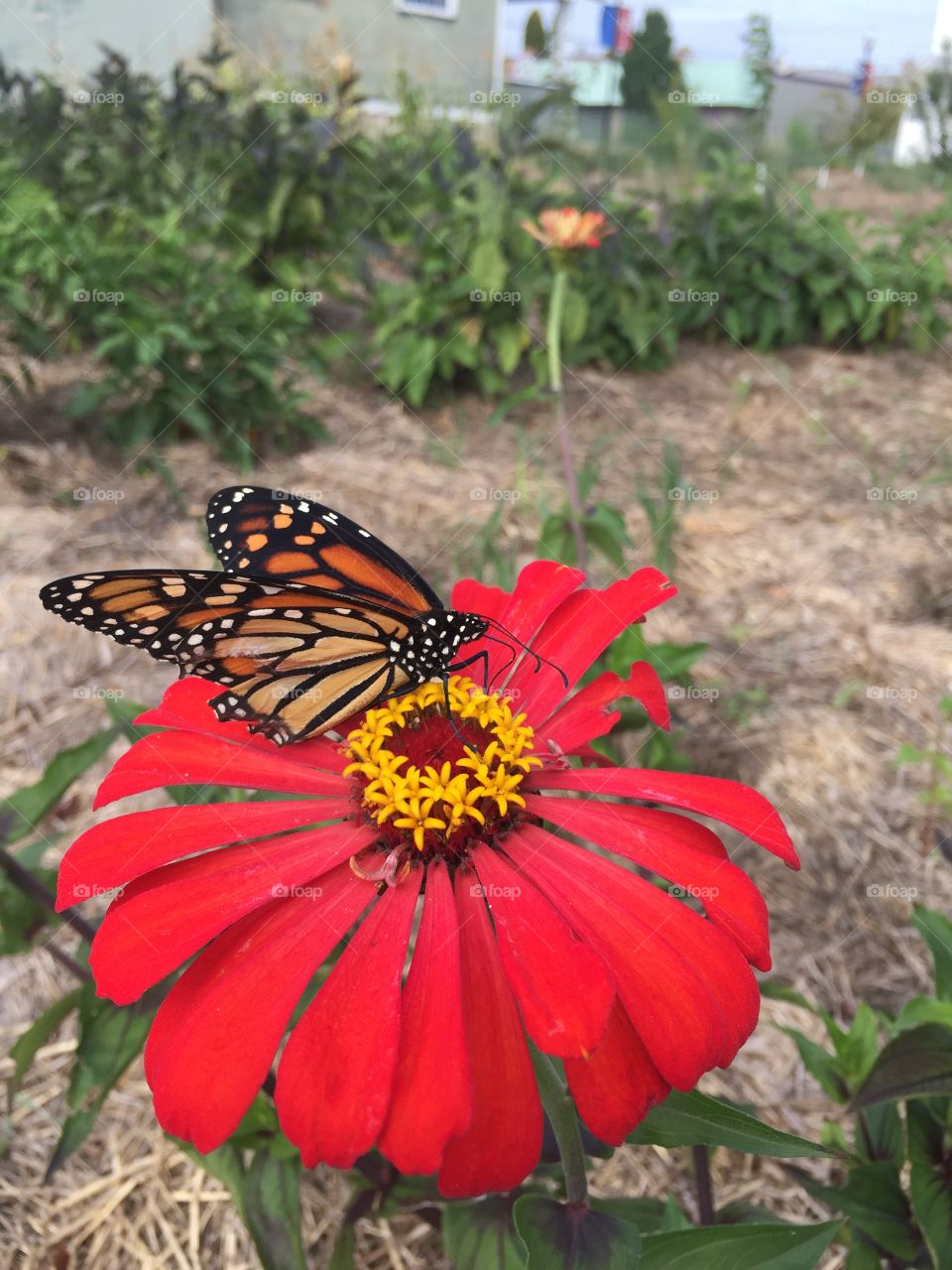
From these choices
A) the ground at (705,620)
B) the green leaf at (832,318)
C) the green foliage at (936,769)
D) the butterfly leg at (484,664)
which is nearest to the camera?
the butterfly leg at (484,664)

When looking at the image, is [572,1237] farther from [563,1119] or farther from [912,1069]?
[912,1069]

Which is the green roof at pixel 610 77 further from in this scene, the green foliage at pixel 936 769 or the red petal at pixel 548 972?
the red petal at pixel 548 972

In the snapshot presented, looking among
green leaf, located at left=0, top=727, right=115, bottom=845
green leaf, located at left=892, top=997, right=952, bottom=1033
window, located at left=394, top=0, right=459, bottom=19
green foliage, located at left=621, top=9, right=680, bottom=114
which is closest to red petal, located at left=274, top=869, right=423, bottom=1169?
green leaf, located at left=892, top=997, right=952, bottom=1033

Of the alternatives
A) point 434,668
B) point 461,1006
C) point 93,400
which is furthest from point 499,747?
point 93,400

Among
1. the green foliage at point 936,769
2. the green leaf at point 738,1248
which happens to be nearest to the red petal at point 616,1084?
the green leaf at point 738,1248

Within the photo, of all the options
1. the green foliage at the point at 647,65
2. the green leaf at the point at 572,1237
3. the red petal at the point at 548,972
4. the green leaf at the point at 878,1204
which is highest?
the green foliage at the point at 647,65

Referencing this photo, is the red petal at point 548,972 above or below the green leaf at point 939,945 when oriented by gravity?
above
